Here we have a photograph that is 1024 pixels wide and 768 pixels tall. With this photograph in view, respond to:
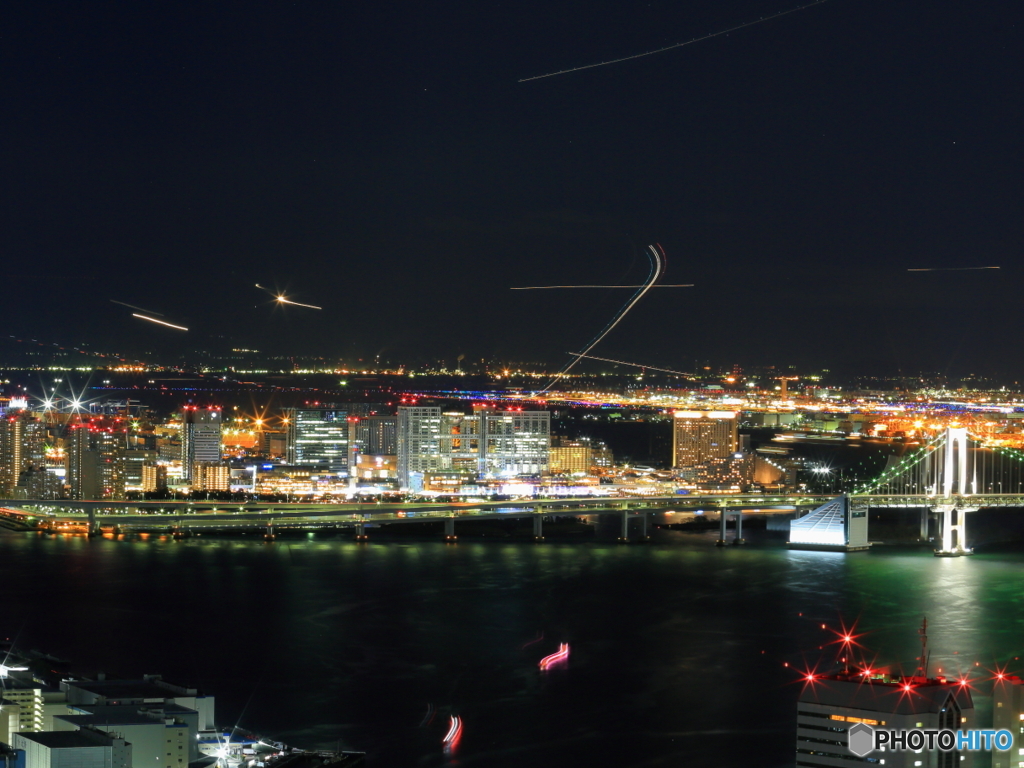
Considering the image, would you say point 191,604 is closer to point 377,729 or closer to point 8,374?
point 377,729

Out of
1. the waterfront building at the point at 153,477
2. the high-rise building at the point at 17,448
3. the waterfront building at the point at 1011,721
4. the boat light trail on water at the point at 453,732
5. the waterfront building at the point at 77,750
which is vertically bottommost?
the boat light trail on water at the point at 453,732

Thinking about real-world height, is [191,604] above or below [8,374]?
below

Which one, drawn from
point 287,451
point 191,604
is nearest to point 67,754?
point 191,604

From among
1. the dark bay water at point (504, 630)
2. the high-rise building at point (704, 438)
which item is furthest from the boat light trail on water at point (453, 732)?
the high-rise building at point (704, 438)

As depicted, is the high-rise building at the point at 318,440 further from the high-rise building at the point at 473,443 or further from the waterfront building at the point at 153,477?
the waterfront building at the point at 153,477

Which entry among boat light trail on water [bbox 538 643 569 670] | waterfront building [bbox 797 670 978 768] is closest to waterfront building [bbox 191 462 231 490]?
boat light trail on water [bbox 538 643 569 670]

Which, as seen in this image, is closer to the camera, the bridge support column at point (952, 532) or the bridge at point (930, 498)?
the bridge support column at point (952, 532)

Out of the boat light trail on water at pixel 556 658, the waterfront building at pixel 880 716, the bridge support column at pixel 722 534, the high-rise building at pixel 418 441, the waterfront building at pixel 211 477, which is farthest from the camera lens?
the high-rise building at pixel 418 441
